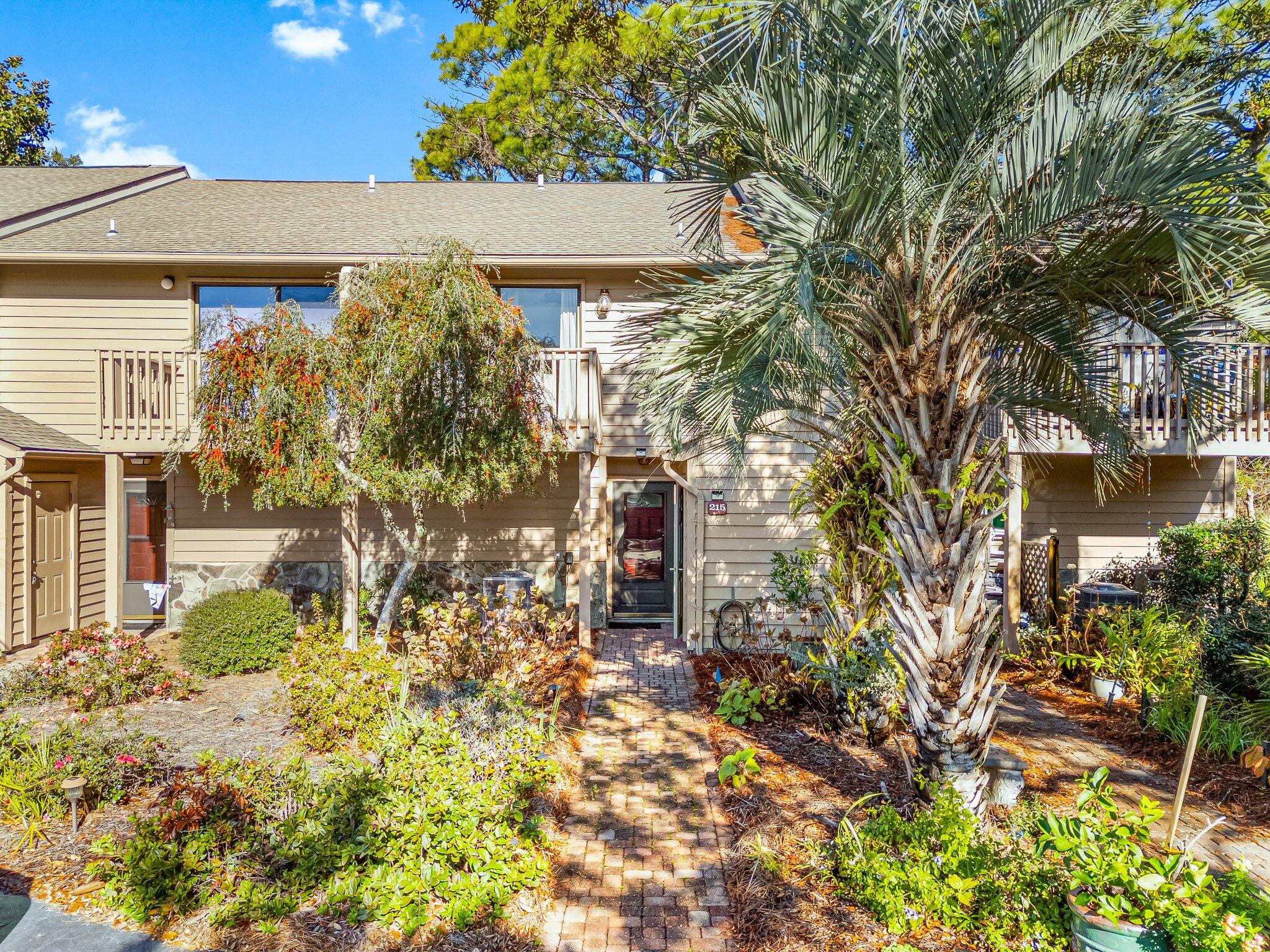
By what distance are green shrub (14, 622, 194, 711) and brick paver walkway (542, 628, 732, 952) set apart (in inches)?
181

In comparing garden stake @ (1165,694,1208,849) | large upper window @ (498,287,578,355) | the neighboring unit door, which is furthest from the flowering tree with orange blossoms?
garden stake @ (1165,694,1208,849)

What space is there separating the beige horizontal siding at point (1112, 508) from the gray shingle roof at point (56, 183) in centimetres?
1548

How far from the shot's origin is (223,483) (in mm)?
7418

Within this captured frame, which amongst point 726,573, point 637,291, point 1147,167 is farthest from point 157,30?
point 1147,167

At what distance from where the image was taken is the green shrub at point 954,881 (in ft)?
10.9

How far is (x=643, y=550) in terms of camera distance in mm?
10688

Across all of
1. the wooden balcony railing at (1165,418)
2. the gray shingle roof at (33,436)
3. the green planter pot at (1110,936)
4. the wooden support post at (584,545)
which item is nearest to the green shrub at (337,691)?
the wooden support post at (584,545)

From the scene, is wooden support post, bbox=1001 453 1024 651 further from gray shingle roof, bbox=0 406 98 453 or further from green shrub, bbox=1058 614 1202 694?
gray shingle roof, bbox=0 406 98 453

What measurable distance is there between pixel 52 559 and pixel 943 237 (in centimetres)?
1168

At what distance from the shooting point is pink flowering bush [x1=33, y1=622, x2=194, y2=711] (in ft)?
22.8

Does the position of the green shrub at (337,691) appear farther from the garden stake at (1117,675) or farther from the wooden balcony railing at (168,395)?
the garden stake at (1117,675)

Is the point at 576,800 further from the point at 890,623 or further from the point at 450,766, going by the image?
the point at 890,623

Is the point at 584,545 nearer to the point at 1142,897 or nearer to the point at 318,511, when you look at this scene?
the point at 318,511

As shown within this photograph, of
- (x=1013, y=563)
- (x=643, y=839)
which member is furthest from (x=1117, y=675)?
(x=643, y=839)
